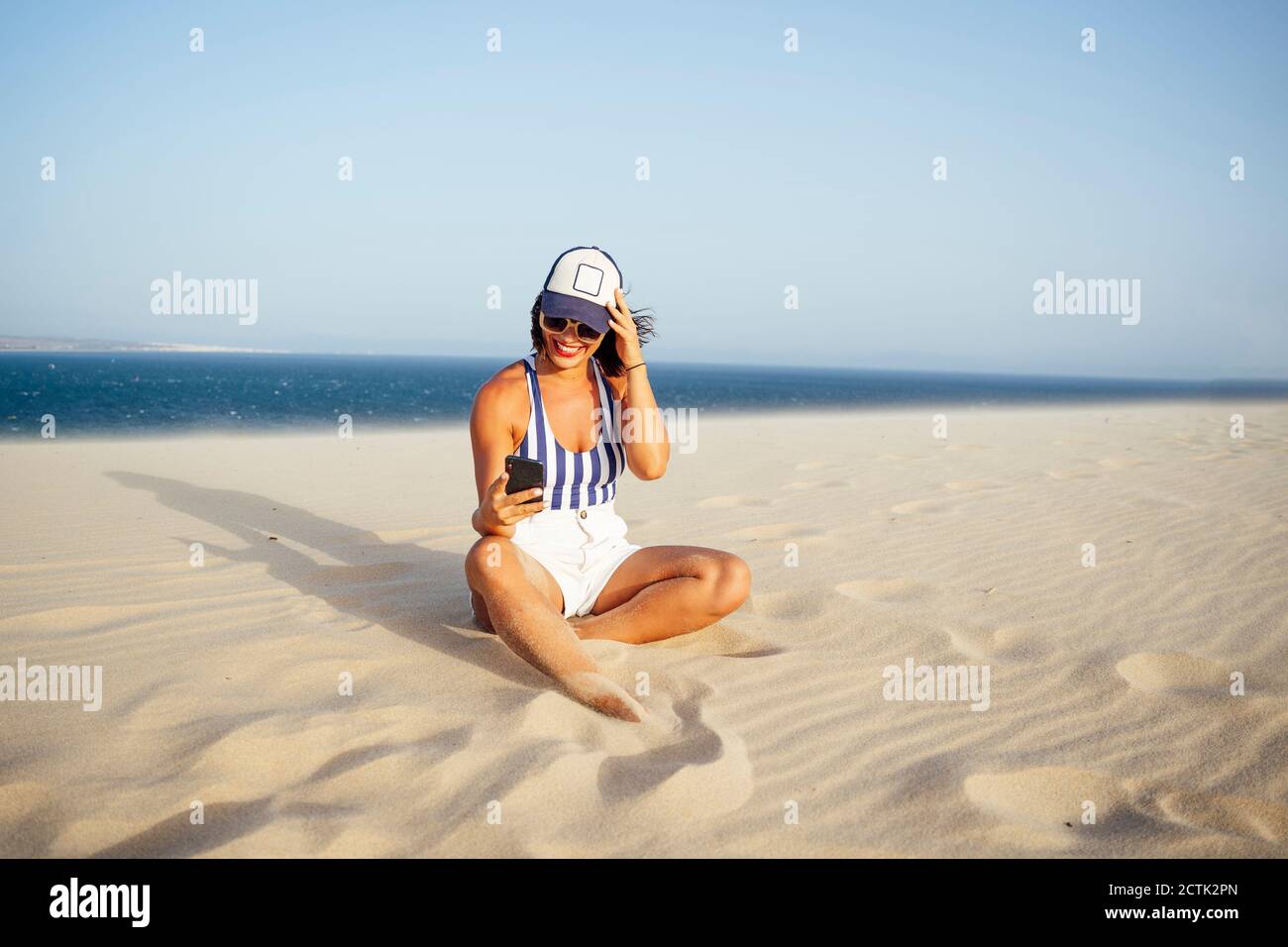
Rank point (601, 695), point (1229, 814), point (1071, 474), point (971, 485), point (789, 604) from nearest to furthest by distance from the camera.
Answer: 1. point (1229, 814)
2. point (601, 695)
3. point (789, 604)
4. point (971, 485)
5. point (1071, 474)

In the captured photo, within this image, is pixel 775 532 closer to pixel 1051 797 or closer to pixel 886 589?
pixel 886 589

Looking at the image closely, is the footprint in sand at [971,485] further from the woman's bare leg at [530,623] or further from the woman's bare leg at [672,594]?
the woman's bare leg at [530,623]

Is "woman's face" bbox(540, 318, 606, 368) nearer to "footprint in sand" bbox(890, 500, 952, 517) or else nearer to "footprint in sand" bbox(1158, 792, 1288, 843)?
"footprint in sand" bbox(1158, 792, 1288, 843)

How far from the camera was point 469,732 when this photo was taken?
2604 millimetres

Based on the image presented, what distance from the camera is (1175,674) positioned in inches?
128

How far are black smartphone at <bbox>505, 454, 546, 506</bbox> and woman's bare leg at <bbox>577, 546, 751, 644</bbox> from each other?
0.65 metres

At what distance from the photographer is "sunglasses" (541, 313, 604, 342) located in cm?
337

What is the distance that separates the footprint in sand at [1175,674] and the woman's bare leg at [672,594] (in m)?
1.57

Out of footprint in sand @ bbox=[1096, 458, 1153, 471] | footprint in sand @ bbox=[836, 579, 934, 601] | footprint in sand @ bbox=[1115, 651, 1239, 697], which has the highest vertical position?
footprint in sand @ bbox=[1096, 458, 1153, 471]

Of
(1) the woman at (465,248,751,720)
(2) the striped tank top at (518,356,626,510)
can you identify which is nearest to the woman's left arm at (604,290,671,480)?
(1) the woman at (465,248,751,720)

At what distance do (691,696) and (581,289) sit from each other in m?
1.66

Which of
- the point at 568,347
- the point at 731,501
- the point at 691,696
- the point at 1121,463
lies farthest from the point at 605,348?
the point at 1121,463
